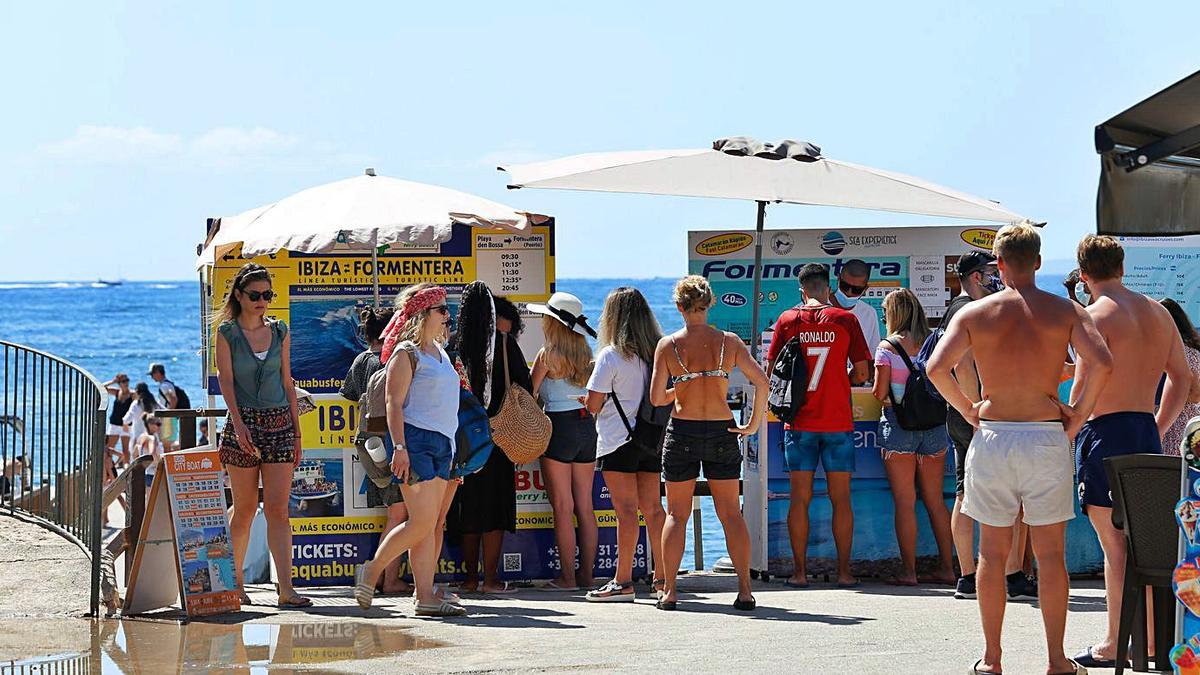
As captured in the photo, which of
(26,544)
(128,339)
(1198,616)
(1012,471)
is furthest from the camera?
(128,339)

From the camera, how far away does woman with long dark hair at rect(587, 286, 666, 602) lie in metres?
7.94

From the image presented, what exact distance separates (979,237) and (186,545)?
4.89 meters

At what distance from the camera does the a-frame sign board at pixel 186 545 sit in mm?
7480

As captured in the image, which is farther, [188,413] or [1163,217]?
[188,413]

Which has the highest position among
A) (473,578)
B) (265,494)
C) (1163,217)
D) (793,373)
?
(1163,217)

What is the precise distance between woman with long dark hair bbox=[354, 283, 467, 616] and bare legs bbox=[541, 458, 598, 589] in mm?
1194

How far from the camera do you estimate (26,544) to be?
8289mm

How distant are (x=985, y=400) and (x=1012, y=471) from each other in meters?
0.27

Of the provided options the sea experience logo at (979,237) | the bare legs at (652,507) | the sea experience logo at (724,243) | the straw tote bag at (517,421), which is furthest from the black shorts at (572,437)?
the sea experience logo at (979,237)

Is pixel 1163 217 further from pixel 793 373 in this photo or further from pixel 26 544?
pixel 26 544

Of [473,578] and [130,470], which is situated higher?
[130,470]

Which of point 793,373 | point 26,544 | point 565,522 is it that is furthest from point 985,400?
point 26,544

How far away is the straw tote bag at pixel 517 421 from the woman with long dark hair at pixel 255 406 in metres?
1.09

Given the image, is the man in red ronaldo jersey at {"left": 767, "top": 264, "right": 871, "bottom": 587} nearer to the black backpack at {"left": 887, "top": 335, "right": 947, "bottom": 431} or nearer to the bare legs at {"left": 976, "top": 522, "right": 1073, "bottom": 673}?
the black backpack at {"left": 887, "top": 335, "right": 947, "bottom": 431}
